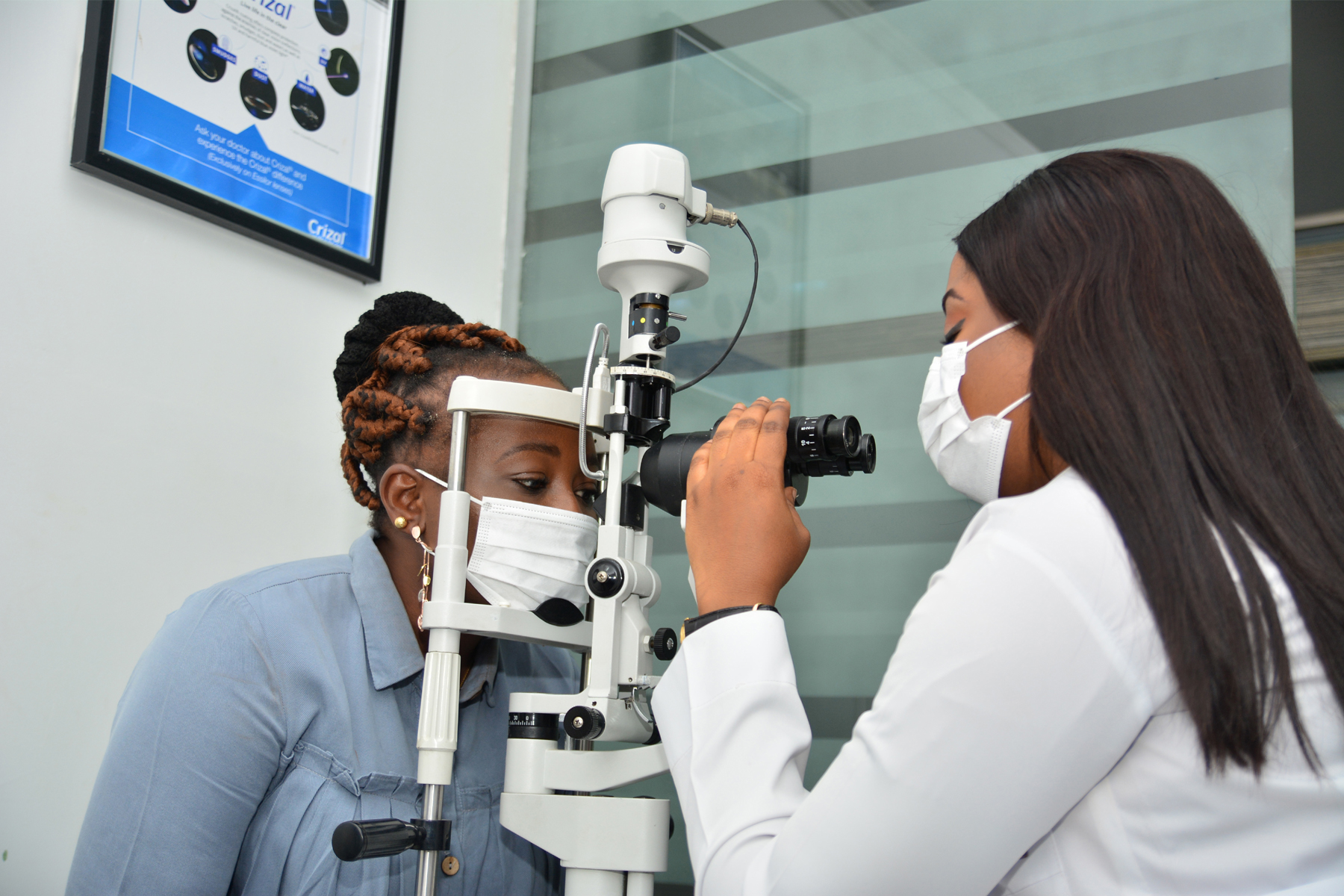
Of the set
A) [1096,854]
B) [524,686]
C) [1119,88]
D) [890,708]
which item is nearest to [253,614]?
[524,686]

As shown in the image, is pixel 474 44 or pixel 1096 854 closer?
pixel 1096 854

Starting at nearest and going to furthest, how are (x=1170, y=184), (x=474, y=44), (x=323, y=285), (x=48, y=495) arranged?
(x=1170, y=184) < (x=48, y=495) < (x=323, y=285) < (x=474, y=44)

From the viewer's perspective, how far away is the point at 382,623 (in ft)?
3.91

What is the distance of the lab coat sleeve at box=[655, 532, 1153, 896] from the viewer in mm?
604

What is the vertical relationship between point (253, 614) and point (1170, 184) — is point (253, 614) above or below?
below

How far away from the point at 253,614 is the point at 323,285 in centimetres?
77

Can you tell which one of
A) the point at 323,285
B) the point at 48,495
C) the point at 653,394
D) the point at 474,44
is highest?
the point at 474,44

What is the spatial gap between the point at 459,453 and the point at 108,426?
0.65 meters

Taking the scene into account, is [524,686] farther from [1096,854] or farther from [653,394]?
[1096,854]

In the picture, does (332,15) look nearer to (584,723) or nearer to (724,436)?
(724,436)

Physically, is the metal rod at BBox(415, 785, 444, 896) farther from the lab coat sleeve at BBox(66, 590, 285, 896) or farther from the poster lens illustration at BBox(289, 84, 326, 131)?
the poster lens illustration at BBox(289, 84, 326, 131)

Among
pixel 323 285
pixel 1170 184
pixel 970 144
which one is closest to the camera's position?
pixel 1170 184

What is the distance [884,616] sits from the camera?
156 centimetres

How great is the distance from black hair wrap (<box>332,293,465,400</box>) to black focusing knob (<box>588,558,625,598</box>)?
0.49 meters
